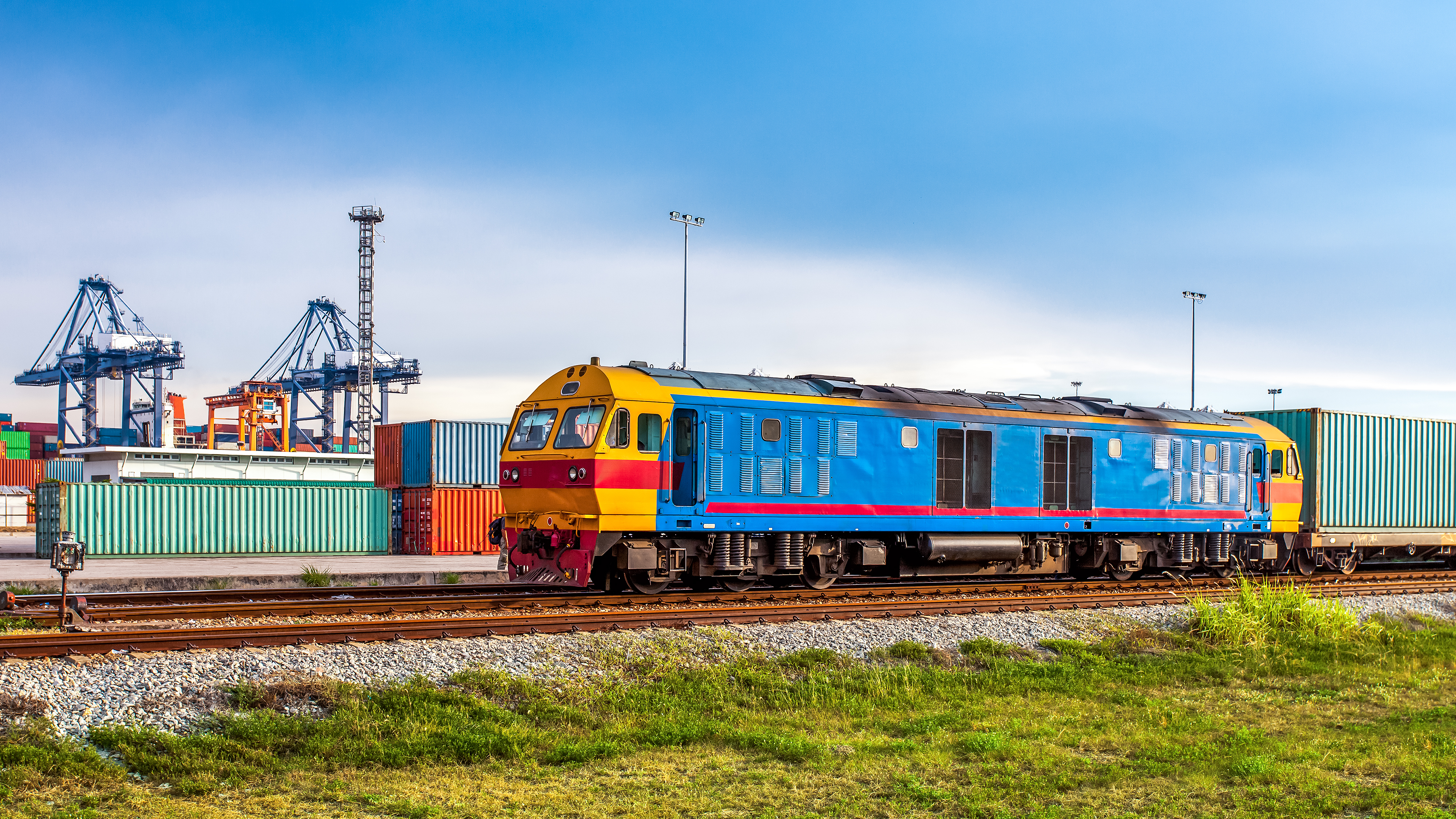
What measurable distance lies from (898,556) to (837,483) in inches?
94.4

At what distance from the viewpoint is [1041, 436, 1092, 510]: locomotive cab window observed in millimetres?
22203

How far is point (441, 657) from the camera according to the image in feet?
40.6

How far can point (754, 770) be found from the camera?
30.6 feet

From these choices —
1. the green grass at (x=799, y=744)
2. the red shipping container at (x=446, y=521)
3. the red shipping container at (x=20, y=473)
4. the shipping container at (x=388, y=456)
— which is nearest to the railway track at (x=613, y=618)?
the green grass at (x=799, y=744)

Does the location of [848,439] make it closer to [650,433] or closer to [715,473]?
[715,473]

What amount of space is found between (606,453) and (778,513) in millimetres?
3224

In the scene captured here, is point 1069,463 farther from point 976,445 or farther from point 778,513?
point 778,513

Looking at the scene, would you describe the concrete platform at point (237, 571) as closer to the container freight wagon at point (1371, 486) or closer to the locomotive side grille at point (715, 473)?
the locomotive side grille at point (715, 473)

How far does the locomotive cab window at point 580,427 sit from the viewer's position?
17.6m

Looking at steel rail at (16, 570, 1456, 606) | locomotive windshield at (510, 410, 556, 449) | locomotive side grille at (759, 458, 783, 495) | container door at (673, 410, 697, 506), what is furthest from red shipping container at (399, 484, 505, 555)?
container door at (673, 410, 697, 506)

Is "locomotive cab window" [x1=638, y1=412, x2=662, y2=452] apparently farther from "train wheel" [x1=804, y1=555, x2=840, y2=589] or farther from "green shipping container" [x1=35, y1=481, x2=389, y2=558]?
"green shipping container" [x1=35, y1=481, x2=389, y2=558]

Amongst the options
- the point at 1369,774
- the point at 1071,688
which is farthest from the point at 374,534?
the point at 1369,774

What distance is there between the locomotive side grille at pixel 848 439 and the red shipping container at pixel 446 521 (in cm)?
2069

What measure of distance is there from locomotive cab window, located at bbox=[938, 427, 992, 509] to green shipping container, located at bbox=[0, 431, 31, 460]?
367ft
